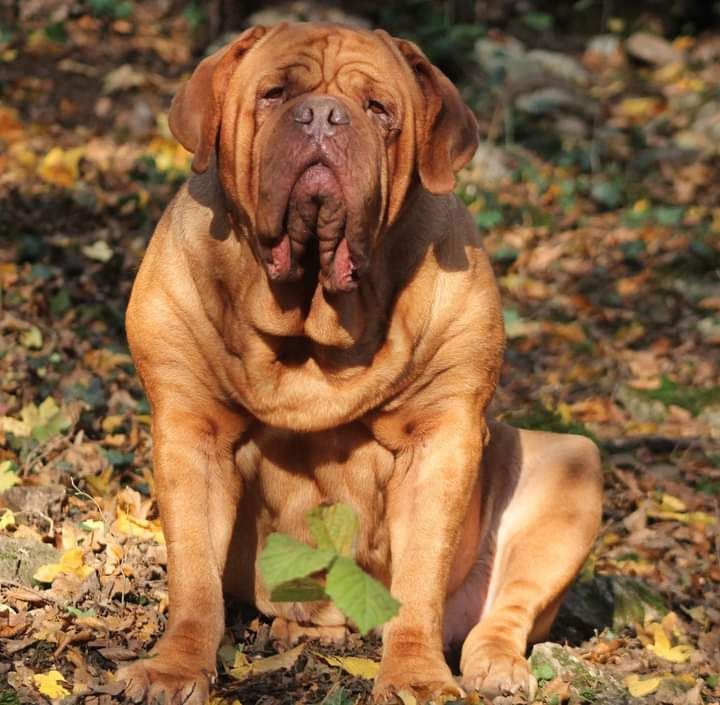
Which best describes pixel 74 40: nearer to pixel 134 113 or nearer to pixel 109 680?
pixel 134 113

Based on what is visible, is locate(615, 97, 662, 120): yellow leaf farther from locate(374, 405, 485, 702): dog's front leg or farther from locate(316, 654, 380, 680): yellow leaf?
locate(316, 654, 380, 680): yellow leaf

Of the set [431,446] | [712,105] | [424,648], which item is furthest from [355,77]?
[712,105]

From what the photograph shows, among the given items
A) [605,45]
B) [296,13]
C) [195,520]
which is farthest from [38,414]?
[605,45]

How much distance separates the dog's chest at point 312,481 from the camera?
13.2 ft

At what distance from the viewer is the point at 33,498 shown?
15.3ft

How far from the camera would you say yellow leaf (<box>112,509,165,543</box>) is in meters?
4.55

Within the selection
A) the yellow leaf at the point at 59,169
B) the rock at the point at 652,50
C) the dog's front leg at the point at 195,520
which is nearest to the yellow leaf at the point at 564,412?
the dog's front leg at the point at 195,520

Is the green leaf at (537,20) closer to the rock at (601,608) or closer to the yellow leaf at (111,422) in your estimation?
the yellow leaf at (111,422)

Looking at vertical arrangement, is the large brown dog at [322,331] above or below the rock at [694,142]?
above

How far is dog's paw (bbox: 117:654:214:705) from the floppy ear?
55.7 inches

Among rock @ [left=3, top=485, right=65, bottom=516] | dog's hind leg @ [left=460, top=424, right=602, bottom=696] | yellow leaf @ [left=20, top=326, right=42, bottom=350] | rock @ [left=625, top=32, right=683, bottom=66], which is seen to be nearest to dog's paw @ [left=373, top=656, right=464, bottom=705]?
dog's hind leg @ [left=460, top=424, right=602, bottom=696]

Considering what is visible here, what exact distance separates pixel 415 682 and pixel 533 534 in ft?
3.54

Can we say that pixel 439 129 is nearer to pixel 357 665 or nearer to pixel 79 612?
pixel 357 665

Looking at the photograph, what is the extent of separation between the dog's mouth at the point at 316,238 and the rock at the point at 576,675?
1.32 m
